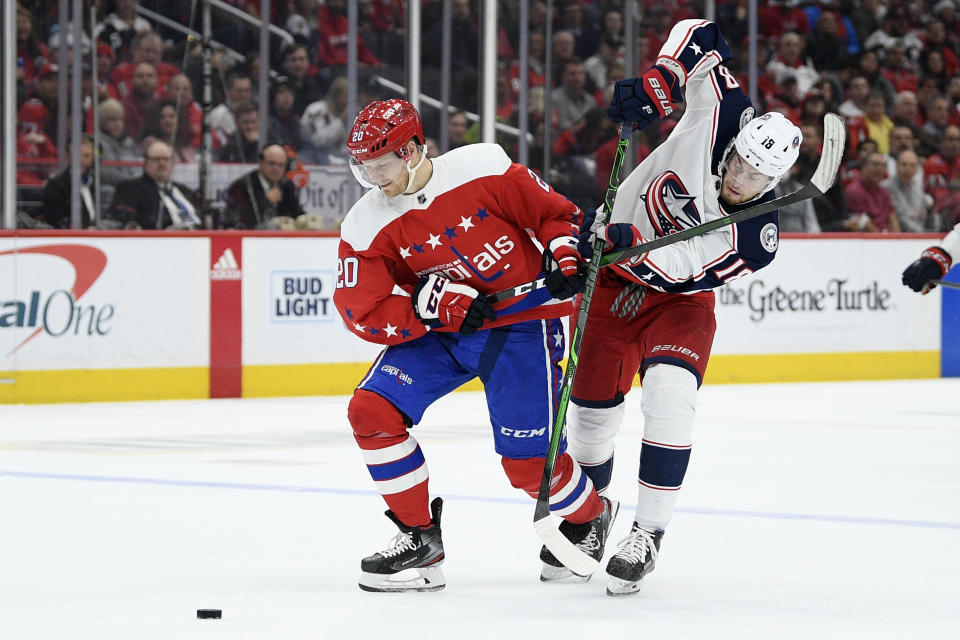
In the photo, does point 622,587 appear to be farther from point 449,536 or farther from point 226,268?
point 226,268

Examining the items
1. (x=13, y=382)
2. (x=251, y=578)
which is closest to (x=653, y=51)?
(x=13, y=382)

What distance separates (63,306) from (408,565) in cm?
473

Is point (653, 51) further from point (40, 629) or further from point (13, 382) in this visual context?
point (40, 629)

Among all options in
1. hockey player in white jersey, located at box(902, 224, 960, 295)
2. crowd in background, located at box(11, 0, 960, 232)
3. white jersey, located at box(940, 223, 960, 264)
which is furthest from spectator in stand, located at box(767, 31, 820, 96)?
hockey player in white jersey, located at box(902, 224, 960, 295)

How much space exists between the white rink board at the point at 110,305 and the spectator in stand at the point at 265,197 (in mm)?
361

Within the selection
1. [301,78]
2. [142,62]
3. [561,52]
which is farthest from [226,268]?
[561,52]

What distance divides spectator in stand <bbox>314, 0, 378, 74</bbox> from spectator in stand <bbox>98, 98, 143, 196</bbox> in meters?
1.30

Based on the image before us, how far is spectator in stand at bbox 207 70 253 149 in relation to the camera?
827cm

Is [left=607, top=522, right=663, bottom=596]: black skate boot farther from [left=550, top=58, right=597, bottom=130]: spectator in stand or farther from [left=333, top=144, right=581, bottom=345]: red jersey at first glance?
[left=550, top=58, right=597, bottom=130]: spectator in stand

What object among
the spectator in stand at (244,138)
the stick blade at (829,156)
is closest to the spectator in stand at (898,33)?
the spectator in stand at (244,138)

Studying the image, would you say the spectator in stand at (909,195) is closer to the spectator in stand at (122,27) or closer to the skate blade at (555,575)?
the spectator in stand at (122,27)

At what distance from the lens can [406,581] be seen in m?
3.36

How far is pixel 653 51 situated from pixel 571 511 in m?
6.66

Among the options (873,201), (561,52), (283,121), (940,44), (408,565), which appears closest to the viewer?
(408,565)
